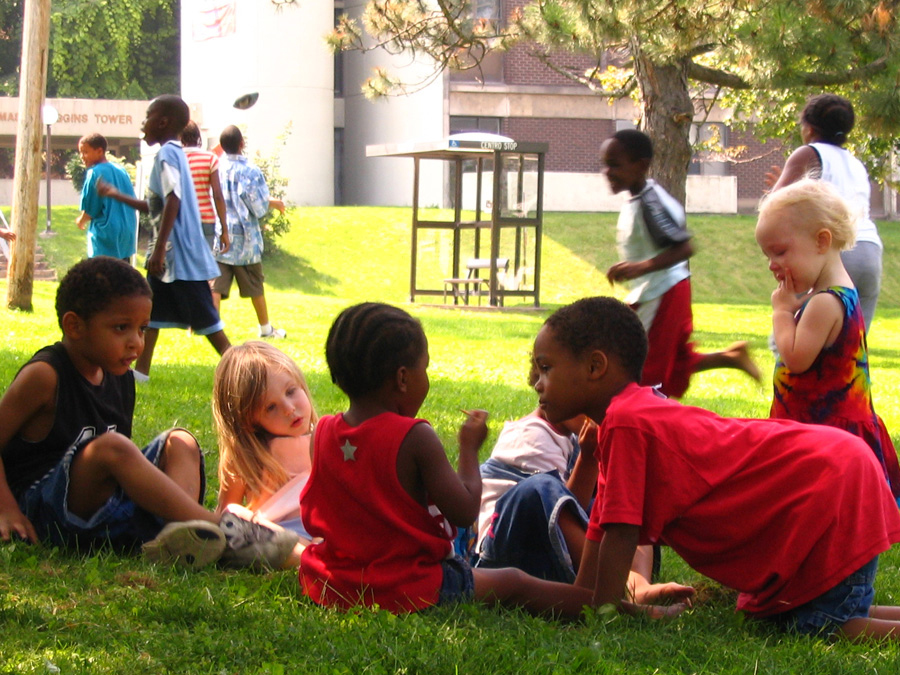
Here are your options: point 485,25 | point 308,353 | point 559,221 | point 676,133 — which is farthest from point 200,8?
point 308,353

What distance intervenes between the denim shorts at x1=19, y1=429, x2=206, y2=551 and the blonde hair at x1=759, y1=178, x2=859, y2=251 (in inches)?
92.4

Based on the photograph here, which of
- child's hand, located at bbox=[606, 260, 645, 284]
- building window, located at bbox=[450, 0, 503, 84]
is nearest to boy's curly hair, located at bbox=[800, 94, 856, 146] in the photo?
child's hand, located at bbox=[606, 260, 645, 284]

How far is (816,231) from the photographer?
3.75 meters

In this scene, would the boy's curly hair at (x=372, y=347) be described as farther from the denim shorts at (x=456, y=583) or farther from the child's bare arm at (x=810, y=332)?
the child's bare arm at (x=810, y=332)

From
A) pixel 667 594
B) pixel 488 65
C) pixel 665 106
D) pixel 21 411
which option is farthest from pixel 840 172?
pixel 488 65

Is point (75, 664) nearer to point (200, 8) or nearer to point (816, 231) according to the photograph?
point (816, 231)

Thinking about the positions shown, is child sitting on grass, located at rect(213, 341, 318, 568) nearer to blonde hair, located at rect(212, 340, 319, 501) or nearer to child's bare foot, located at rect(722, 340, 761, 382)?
blonde hair, located at rect(212, 340, 319, 501)

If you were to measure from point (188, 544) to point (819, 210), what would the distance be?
2312mm

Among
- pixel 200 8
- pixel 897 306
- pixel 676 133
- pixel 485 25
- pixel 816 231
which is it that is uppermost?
pixel 200 8

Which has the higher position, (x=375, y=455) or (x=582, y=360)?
(x=582, y=360)

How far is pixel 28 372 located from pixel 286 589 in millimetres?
1130

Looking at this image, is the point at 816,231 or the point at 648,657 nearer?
the point at 648,657

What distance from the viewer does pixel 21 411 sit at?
12.1ft

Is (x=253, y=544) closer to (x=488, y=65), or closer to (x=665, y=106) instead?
(x=665, y=106)
